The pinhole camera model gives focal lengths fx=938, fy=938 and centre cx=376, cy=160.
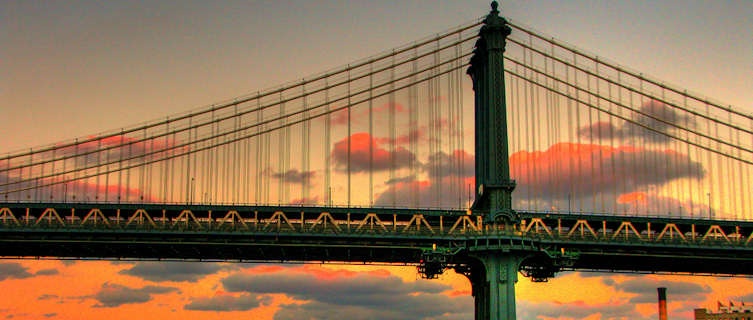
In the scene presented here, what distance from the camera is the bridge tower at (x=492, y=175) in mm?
97438

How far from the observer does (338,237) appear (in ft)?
328

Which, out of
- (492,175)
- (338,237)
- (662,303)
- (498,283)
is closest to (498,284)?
(498,283)

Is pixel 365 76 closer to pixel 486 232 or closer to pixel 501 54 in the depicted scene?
pixel 501 54

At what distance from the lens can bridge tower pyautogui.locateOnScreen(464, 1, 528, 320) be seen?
97.4 metres

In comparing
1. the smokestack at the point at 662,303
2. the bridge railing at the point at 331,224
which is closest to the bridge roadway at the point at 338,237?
the bridge railing at the point at 331,224

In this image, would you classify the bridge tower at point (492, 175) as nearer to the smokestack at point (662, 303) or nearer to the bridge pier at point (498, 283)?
the bridge pier at point (498, 283)

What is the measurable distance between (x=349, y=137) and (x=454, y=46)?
17708 mm

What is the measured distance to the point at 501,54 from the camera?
355ft

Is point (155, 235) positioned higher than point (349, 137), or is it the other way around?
point (349, 137)

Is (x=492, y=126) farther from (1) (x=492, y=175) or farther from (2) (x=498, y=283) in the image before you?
(2) (x=498, y=283)

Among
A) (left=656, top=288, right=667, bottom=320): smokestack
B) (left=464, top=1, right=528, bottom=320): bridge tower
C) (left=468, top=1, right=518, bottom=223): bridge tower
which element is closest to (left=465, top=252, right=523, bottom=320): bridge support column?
(left=464, top=1, right=528, bottom=320): bridge tower

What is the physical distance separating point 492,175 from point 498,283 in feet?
39.2

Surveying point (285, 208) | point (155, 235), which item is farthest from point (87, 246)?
point (285, 208)

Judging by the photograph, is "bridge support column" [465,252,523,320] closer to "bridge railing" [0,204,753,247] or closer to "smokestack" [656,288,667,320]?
"bridge railing" [0,204,753,247]
